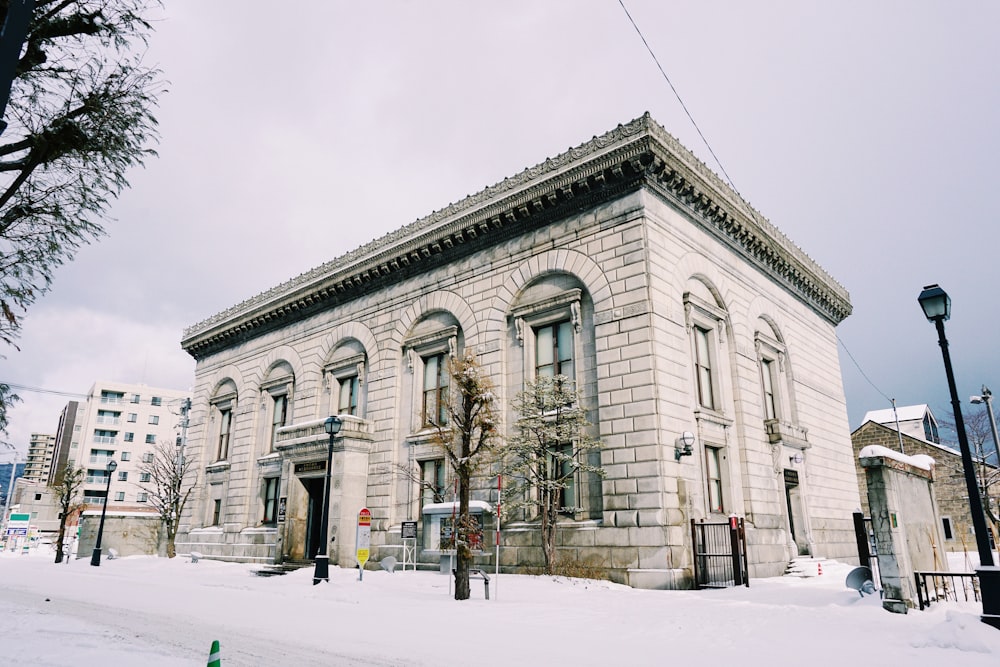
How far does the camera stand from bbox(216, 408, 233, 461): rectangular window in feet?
116

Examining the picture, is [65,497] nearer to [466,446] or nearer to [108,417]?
[466,446]

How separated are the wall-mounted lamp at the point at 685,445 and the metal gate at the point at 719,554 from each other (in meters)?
1.89

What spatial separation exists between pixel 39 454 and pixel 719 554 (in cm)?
20553

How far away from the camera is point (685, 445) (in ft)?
59.7

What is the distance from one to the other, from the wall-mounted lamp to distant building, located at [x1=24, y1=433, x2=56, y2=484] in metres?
197

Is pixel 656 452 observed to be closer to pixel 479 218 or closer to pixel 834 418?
pixel 479 218

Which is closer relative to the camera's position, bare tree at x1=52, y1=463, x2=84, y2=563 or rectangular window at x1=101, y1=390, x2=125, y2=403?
bare tree at x1=52, y1=463, x2=84, y2=563

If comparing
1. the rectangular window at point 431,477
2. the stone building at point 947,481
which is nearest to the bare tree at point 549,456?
the rectangular window at point 431,477

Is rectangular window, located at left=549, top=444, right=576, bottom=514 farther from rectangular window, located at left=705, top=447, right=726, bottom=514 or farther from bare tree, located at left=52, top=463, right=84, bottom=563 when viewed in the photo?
bare tree, located at left=52, top=463, right=84, bottom=563

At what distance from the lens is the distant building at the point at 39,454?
17238cm

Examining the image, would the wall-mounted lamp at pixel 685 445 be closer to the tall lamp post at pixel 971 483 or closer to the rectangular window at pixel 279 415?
the tall lamp post at pixel 971 483

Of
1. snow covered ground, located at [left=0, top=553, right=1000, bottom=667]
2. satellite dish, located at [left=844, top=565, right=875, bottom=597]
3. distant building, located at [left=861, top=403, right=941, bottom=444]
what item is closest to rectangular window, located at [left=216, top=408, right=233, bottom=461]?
snow covered ground, located at [left=0, top=553, right=1000, bottom=667]

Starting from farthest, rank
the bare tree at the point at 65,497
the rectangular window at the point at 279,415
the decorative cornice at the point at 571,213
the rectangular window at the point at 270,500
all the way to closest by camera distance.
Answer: the bare tree at the point at 65,497
the rectangular window at the point at 279,415
the rectangular window at the point at 270,500
the decorative cornice at the point at 571,213

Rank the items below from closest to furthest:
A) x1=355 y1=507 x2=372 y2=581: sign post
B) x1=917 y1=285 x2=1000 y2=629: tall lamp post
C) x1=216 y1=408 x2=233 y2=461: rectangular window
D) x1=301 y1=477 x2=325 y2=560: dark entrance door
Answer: x1=917 y1=285 x2=1000 y2=629: tall lamp post < x1=355 y1=507 x2=372 y2=581: sign post < x1=301 y1=477 x2=325 y2=560: dark entrance door < x1=216 y1=408 x2=233 y2=461: rectangular window
